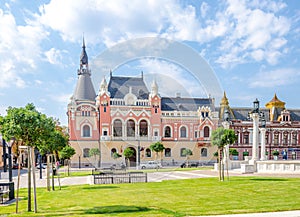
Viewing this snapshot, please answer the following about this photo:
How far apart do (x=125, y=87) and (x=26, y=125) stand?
135ft

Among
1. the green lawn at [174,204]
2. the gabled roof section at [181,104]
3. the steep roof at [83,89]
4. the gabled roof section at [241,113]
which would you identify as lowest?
the green lawn at [174,204]

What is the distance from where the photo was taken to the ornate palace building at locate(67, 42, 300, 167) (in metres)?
45.3

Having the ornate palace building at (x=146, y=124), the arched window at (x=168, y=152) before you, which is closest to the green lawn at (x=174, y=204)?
the ornate palace building at (x=146, y=124)

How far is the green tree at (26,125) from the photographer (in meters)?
8.95

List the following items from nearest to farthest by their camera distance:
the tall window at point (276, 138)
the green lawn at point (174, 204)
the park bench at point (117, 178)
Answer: the green lawn at point (174, 204) < the park bench at point (117, 178) < the tall window at point (276, 138)

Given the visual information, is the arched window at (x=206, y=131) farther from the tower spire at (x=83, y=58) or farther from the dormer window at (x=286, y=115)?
the tower spire at (x=83, y=58)

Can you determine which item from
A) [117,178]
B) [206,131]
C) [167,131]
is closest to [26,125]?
[117,178]

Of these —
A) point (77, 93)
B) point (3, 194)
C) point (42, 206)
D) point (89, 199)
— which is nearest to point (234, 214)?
point (89, 199)

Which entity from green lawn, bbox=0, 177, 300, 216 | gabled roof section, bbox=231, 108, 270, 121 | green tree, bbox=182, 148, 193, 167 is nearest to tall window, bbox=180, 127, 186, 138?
green tree, bbox=182, 148, 193, 167

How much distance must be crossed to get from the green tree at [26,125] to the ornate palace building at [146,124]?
111ft

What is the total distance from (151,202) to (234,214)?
3.29 meters

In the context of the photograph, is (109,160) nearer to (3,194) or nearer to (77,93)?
(77,93)

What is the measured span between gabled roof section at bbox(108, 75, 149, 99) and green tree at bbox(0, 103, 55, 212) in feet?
124

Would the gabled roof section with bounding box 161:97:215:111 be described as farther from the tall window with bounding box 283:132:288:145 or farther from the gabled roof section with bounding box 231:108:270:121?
the tall window with bounding box 283:132:288:145
